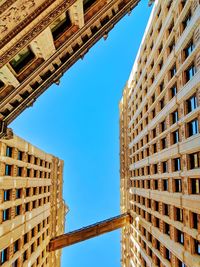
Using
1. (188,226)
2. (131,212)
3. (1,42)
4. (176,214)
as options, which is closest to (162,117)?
(176,214)

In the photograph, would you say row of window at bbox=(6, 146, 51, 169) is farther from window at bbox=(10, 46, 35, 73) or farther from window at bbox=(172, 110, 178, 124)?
window at bbox=(172, 110, 178, 124)

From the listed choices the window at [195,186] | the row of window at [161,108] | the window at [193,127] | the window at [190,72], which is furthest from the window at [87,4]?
the window at [195,186]

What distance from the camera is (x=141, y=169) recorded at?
120ft

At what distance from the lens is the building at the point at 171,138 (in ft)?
61.0

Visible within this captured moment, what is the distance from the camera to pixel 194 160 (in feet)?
61.7

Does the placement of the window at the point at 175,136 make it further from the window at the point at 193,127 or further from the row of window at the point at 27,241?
the row of window at the point at 27,241

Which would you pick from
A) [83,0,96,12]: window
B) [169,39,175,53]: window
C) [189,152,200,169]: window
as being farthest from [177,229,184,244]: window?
[83,0,96,12]: window

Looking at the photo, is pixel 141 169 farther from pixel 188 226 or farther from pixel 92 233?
pixel 188 226

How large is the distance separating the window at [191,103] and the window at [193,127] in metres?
0.88

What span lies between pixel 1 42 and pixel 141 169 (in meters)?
25.3

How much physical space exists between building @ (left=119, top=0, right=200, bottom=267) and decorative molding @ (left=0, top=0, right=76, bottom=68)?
8439 mm

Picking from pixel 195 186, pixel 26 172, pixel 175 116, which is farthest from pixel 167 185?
pixel 26 172

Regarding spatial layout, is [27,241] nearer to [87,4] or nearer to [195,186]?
[195,186]

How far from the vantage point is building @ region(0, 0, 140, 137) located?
51.3ft
